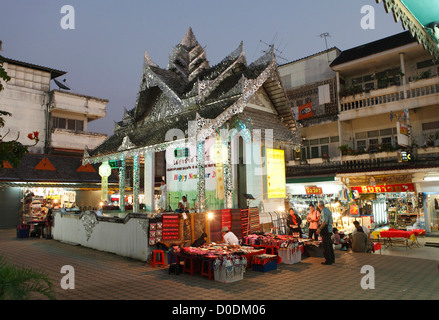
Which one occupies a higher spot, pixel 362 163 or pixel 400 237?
pixel 362 163

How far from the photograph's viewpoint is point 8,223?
72.7ft

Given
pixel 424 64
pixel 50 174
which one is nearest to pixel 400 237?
pixel 424 64

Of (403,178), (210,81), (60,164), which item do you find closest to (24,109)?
(60,164)

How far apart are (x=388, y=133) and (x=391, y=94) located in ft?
7.99

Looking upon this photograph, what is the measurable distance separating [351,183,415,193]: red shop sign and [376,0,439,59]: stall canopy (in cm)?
1427

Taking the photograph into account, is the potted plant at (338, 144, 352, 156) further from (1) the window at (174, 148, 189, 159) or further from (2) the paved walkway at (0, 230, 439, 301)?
(1) the window at (174, 148, 189, 159)

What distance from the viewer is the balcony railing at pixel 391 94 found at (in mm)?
17078

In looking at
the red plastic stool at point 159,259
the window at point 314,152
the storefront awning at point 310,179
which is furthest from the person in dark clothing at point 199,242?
the window at point 314,152

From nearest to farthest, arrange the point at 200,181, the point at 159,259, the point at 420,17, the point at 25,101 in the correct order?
the point at 420,17 < the point at 159,259 < the point at 200,181 < the point at 25,101

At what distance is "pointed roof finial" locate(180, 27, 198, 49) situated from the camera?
17.5 metres

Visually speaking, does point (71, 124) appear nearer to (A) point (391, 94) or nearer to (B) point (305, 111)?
(B) point (305, 111)

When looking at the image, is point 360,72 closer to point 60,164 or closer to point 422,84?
point 422,84

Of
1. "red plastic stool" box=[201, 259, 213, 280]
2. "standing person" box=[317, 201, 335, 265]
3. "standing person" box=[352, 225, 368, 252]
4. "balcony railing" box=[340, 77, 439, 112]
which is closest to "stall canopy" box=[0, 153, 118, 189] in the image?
"red plastic stool" box=[201, 259, 213, 280]

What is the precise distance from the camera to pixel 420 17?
4.68 m
